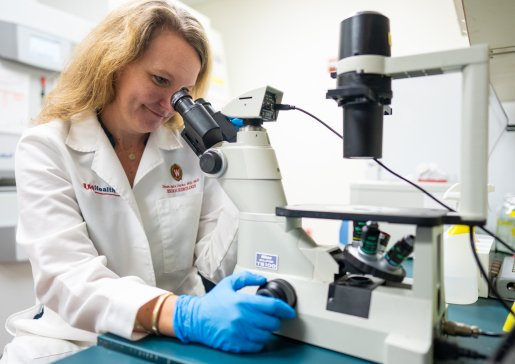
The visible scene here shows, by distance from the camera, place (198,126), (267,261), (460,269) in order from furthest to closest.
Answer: (460,269) → (198,126) → (267,261)

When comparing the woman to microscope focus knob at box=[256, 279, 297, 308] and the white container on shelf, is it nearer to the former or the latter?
microscope focus knob at box=[256, 279, 297, 308]

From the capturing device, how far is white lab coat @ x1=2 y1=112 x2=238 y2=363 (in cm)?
79

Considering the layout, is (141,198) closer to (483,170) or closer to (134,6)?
(134,6)

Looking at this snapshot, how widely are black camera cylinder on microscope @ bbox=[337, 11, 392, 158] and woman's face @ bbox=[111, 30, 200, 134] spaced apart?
628 millimetres

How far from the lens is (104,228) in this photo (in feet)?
3.63

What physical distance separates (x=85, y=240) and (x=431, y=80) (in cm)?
257

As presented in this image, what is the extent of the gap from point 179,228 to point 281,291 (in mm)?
685

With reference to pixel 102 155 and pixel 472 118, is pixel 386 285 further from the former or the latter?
pixel 102 155

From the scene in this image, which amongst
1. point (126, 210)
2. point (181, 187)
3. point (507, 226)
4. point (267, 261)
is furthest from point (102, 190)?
point (507, 226)

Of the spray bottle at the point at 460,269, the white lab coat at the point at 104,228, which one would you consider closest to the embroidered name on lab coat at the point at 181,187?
the white lab coat at the point at 104,228

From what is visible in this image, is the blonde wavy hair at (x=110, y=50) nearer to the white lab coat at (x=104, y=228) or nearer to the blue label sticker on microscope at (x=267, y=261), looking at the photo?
the white lab coat at (x=104, y=228)

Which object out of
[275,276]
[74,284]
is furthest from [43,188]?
[275,276]

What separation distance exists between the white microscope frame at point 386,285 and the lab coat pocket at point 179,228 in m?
0.54

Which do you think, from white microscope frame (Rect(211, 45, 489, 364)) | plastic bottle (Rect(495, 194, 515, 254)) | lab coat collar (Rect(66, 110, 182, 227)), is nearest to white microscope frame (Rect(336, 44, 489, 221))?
white microscope frame (Rect(211, 45, 489, 364))
